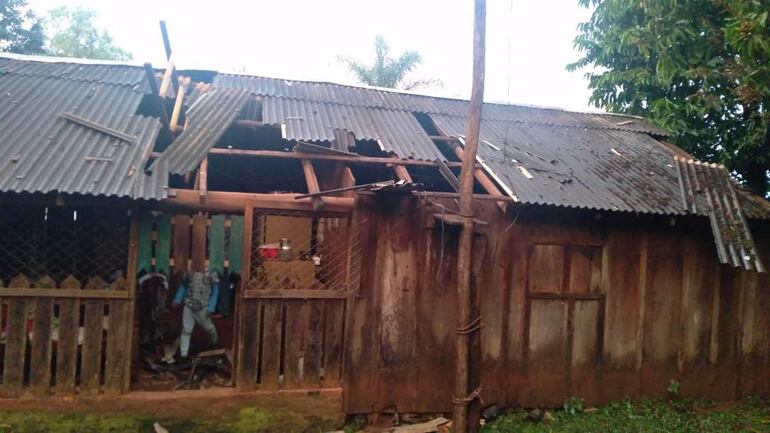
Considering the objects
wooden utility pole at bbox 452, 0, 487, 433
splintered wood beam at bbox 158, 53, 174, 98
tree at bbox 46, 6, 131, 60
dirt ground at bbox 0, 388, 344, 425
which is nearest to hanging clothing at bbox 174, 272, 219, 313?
dirt ground at bbox 0, 388, 344, 425

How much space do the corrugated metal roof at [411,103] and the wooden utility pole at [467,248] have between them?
295 cm

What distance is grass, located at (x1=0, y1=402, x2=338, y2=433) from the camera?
4891 millimetres

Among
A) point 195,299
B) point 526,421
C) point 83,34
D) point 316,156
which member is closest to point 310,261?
point 316,156

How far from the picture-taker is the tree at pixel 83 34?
2165 cm

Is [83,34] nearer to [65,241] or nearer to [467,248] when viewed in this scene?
[65,241]

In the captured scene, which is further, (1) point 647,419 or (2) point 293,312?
(1) point 647,419

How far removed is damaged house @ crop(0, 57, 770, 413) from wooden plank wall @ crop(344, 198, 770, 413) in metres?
0.02

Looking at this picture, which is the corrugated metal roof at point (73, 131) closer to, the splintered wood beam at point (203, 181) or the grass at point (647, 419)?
the splintered wood beam at point (203, 181)

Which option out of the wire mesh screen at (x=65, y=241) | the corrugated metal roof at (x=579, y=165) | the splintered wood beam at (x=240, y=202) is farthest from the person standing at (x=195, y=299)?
the corrugated metal roof at (x=579, y=165)

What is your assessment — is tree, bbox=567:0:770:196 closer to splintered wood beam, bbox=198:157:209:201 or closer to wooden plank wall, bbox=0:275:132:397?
splintered wood beam, bbox=198:157:209:201

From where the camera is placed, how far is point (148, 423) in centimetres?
509

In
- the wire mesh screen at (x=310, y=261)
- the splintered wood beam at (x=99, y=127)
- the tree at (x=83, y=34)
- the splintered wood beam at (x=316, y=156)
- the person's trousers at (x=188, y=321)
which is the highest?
the tree at (x=83, y=34)

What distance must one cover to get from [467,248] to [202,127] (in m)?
3.57

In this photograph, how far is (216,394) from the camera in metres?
5.26
